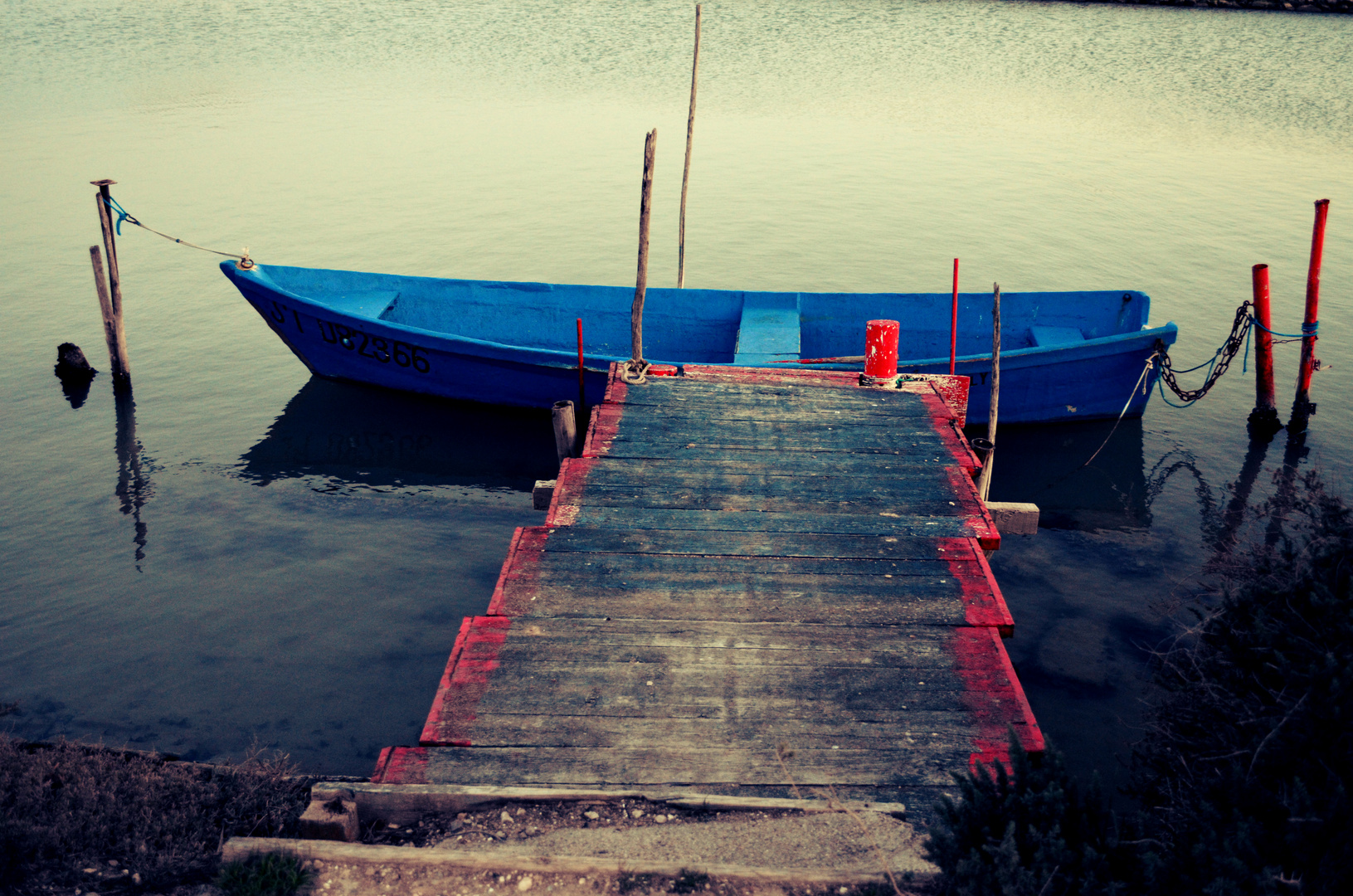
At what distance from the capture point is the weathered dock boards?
471cm

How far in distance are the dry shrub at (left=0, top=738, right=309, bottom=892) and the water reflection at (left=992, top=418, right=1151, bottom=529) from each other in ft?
28.4

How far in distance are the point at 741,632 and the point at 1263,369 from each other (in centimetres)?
1015

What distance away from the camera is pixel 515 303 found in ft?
43.4

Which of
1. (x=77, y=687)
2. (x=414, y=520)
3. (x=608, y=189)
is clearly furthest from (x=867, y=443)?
(x=608, y=189)

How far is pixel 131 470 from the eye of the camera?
455 inches

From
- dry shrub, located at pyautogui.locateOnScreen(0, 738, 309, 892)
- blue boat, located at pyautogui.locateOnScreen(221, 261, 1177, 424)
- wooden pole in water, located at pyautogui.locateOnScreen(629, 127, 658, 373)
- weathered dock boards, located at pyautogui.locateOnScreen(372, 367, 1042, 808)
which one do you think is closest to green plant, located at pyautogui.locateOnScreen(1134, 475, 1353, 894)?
weathered dock boards, located at pyautogui.locateOnScreen(372, 367, 1042, 808)

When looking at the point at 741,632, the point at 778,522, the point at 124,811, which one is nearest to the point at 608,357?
the point at 778,522

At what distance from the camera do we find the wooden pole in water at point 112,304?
41.2ft

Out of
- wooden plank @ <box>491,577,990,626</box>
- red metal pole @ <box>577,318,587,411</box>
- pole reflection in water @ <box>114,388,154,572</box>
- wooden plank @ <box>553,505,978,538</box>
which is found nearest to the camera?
wooden plank @ <box>491,577,990,626</box>

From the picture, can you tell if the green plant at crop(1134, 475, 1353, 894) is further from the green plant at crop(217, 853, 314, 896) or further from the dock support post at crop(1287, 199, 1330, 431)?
the dock support post at crop(1287, 199, 1330, 431)

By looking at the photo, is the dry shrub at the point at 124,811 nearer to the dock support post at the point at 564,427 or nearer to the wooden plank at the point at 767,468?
the wooden plank at the point at 767,468

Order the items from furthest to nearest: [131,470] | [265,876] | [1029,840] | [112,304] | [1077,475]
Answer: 1. [112,304]
2. [1077,475]
3. [131,470]
4. [265,876]
5. [1029,840]

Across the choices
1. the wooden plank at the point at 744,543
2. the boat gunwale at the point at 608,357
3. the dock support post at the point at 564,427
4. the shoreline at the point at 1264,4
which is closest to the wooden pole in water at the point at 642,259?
the dock support post at the point at 564,427

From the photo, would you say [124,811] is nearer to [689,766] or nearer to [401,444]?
[689,766]
